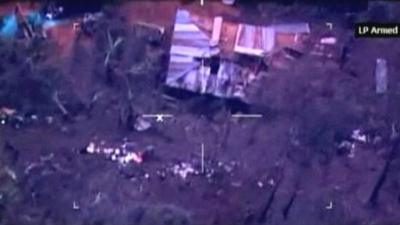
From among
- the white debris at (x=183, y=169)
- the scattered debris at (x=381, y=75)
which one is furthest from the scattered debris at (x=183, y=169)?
the scattered debris at (x=381, y=75)

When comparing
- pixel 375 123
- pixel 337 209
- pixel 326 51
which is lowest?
pixel 337 209

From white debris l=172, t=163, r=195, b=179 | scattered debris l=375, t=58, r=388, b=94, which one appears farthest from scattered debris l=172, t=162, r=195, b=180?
scattered debris l=375, t=58, r=388, b=94

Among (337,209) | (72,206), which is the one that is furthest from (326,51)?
(72,206)

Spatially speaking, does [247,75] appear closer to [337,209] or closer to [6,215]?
[337,209]

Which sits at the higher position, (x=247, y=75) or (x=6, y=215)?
(x=247, y=75)

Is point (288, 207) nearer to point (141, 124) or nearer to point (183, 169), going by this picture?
point (183, 169)

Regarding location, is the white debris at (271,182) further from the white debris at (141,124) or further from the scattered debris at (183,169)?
the white debris at (141,124)

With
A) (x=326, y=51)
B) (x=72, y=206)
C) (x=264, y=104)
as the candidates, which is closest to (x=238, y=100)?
(x=264, y=104)
